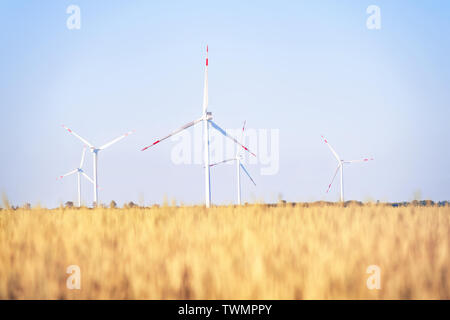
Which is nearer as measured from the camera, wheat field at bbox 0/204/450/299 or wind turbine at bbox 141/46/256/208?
wheat field at bbox 0/204/450/299

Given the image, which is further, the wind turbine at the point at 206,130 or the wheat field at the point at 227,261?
the wind turbine at the point at 206,130

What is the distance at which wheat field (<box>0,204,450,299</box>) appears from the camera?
545cm

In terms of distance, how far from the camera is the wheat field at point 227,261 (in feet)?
17.9

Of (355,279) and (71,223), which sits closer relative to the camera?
(355,279)

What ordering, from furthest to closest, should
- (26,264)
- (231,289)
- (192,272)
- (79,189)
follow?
(79,189) → (26,264) → (192,272) → (231,289)

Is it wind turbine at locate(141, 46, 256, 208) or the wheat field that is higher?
wind turbine at locate(141, 46, 256, 208)

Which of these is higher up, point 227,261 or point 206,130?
point 206,130

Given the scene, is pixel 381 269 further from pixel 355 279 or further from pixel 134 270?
pixel 134 270

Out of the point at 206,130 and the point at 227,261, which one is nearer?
the point at 227,261

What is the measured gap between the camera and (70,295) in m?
5.58

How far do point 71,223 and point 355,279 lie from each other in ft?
27.4

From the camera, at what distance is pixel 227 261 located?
6203 millimetres
